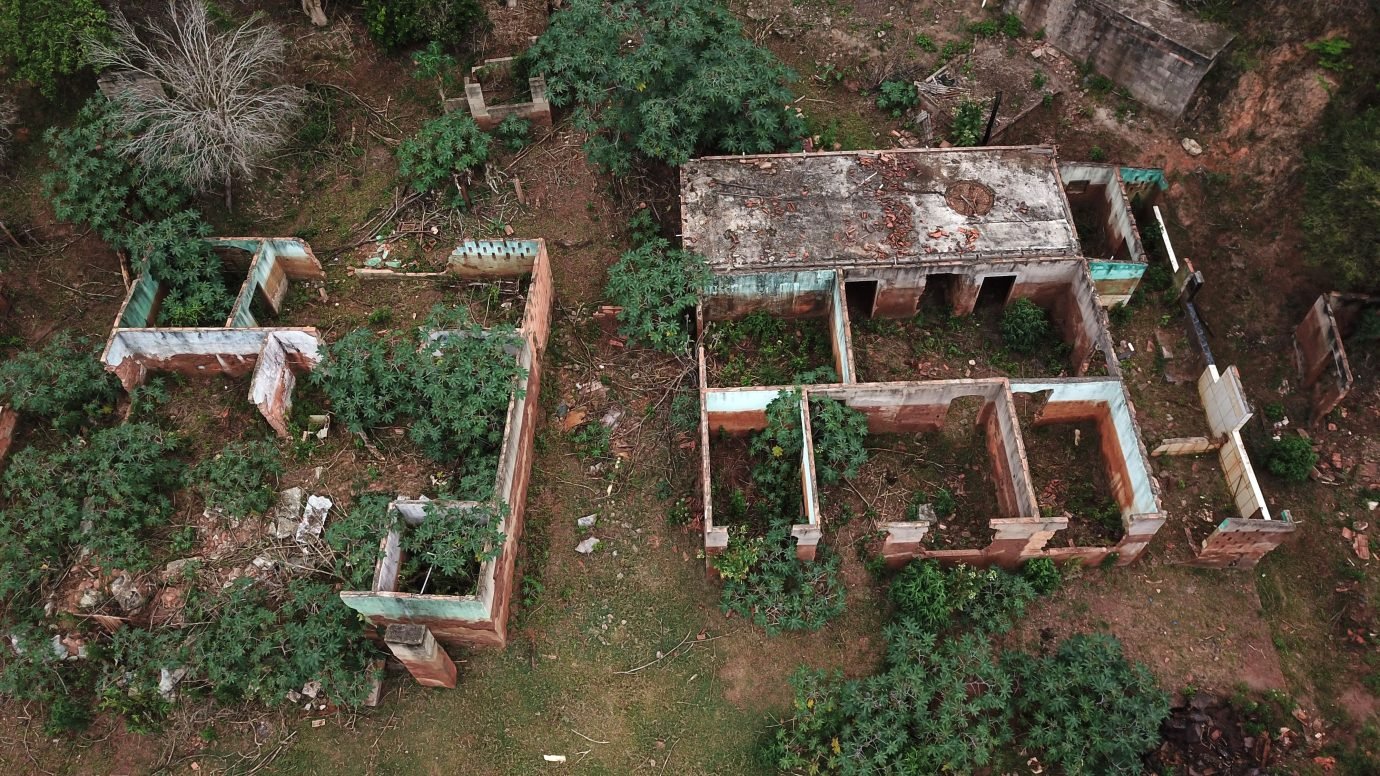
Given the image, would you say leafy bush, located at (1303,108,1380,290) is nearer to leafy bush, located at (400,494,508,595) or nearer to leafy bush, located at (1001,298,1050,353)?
leafy bush, located at (1001,298,1050,353)

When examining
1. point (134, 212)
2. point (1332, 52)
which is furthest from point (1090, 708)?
point (134, 212)

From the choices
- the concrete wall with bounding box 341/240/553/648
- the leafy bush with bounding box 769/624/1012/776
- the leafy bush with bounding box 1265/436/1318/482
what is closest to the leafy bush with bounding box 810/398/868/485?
the leafy bush with bounding box 769/624/1012/776

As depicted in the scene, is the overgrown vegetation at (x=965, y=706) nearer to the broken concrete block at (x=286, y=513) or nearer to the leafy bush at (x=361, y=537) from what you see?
the leafy bush at (x=361, y=537)

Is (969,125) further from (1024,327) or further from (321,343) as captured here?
(321,343)

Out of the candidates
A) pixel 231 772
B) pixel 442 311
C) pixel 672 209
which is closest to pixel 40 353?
pixel 442 311

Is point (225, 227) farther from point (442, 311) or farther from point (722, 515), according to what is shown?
point (722, 515)

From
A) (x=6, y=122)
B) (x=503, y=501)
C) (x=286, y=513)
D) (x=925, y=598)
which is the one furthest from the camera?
(x=6, y=122)
